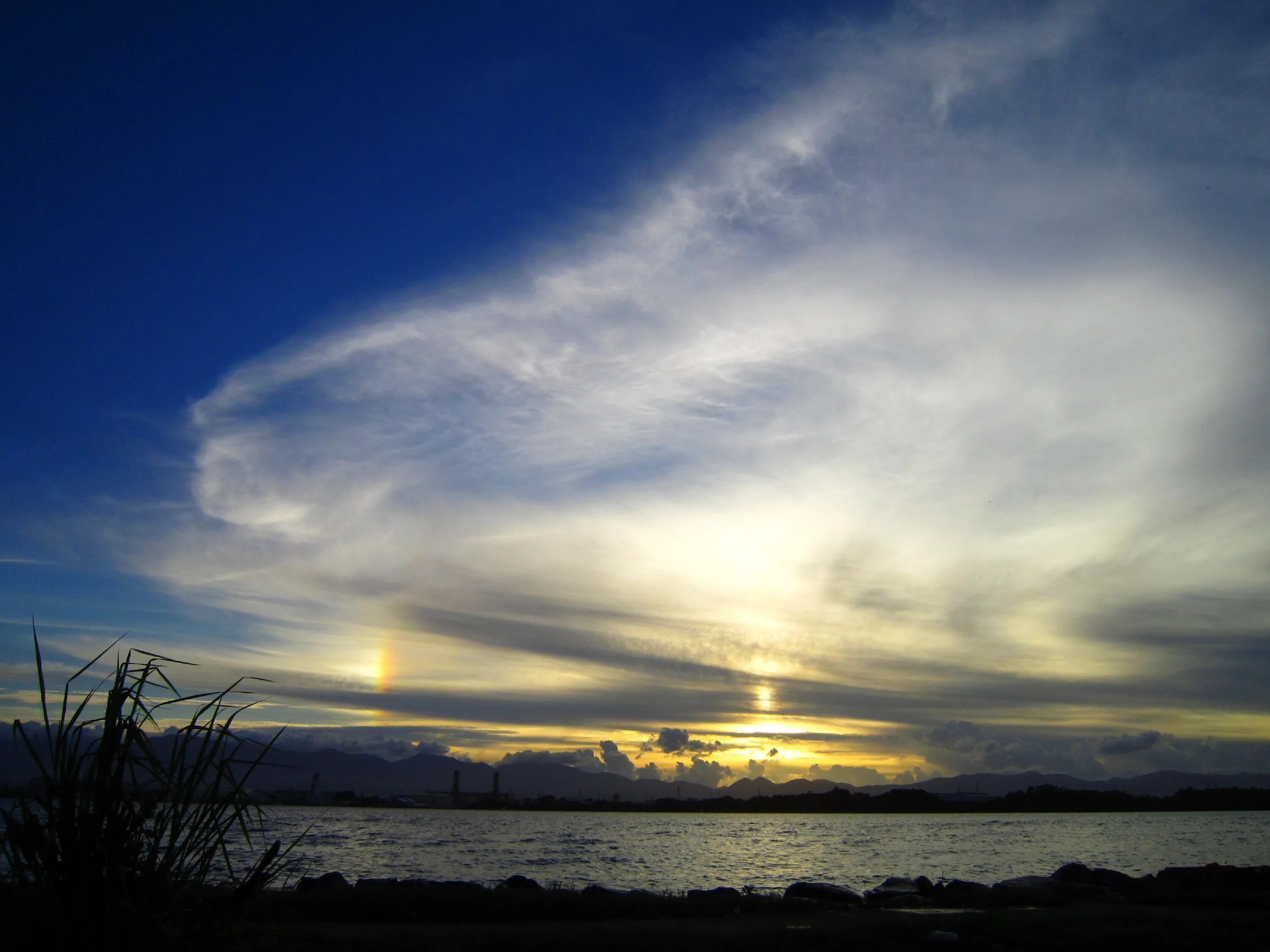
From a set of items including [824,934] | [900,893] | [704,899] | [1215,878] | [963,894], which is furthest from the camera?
[1215,878]

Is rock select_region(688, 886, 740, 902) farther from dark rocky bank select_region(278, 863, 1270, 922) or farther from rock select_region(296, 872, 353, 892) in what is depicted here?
rock select_region(296, 872, 353, 892)

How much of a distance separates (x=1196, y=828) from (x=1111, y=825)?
17566 millimetres

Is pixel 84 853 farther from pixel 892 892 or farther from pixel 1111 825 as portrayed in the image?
pixel 1111 825

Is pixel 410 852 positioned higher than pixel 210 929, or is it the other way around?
pixel 210 929

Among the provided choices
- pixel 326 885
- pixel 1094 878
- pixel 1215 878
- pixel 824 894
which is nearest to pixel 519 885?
pixel 326 885

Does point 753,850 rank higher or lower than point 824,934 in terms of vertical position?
lower

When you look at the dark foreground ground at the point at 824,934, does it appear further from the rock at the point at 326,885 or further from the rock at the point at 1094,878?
the rock at the point at 1094,878

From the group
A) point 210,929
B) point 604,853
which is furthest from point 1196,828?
point 210,929

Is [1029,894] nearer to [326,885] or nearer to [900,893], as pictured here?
[900,893]

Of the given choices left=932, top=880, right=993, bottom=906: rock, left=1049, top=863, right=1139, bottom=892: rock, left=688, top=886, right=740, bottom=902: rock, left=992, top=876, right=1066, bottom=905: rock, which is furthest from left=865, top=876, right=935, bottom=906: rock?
left=1049, top=863, right=1139, bottom=892: rock

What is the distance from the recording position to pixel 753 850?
241 feet

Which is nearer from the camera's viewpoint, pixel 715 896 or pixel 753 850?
pixel 715 896

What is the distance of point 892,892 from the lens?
1174 inches

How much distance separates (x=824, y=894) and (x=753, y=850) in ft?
162
